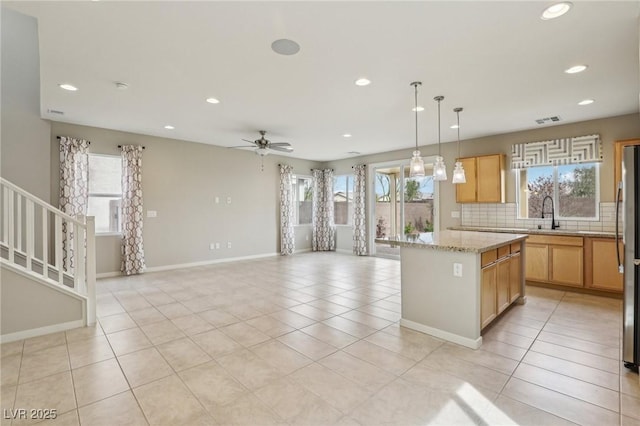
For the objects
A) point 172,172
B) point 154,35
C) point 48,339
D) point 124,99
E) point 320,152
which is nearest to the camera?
point 154,35

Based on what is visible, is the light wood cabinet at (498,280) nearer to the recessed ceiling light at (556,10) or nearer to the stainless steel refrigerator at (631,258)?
the stainless steel refrigerator at (631,258)

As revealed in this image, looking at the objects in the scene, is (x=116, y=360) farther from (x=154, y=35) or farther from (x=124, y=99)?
(x=124, y=99)

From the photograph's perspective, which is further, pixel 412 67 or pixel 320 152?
pixel 320 152

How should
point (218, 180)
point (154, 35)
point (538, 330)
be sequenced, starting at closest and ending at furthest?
point (154, 35), point (538, 330), point (218, 180)

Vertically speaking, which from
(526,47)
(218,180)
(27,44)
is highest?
(27,44)

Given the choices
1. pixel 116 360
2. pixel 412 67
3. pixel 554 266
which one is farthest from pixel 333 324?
pixel 554 266

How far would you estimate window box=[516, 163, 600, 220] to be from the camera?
5020mm

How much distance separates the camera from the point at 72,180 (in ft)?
17.0

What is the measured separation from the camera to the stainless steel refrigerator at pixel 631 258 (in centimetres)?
239

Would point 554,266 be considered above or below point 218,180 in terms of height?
below

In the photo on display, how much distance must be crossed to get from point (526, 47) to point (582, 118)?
3.12 meters

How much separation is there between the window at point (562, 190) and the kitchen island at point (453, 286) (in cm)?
260

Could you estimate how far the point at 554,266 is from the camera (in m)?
4.77

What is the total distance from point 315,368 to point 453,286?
1.53m
